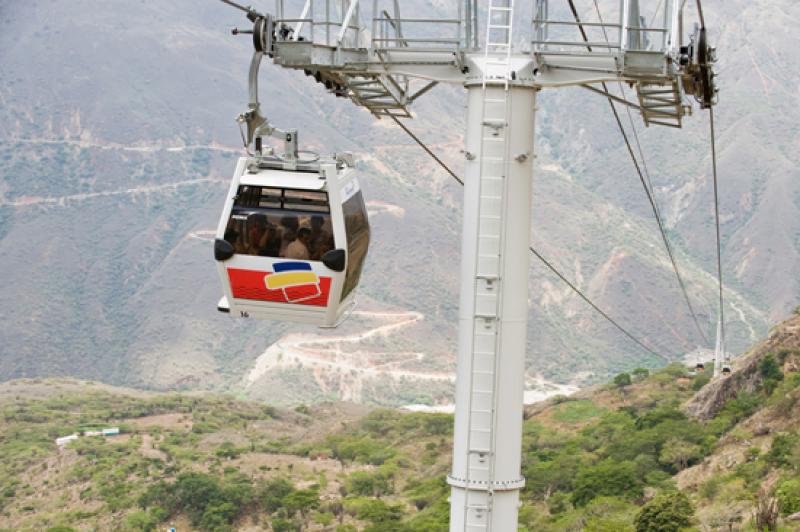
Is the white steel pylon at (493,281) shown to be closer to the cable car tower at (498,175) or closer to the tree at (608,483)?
the cable car tower at (498,175)

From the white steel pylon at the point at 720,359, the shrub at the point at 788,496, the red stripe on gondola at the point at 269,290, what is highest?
the red stripe on gondola at the point at 269,290

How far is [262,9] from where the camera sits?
147625mm

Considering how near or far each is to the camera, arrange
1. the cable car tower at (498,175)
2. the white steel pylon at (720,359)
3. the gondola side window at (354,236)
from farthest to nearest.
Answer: the white steel pylon at (720,359) → the gondola side window at (354,236) → the cable car tower at (498,175)

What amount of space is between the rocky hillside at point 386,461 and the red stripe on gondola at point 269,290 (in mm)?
18134

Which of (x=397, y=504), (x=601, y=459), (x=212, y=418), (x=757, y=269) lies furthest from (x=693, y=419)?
(x=757, y=269)

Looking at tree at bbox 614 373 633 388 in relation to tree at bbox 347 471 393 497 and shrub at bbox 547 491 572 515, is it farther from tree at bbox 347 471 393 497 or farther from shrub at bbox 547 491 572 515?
shrub at bbox 547 491 572 515

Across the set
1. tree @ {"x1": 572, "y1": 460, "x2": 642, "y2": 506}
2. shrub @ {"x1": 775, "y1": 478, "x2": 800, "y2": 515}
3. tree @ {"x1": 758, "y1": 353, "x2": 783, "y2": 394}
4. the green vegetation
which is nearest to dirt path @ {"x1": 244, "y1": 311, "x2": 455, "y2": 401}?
the green vegetation

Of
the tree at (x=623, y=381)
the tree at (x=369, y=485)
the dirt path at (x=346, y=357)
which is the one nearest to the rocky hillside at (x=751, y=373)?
the tree at (x=369, y=485)

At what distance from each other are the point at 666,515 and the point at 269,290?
73.2ft

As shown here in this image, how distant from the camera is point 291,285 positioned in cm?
1368

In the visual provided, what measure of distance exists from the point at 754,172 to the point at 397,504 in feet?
300

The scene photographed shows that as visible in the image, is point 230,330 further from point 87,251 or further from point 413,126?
point 413,126

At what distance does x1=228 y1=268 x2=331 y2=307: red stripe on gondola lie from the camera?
1364 centimetres

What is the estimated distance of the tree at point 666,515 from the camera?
3391cm
